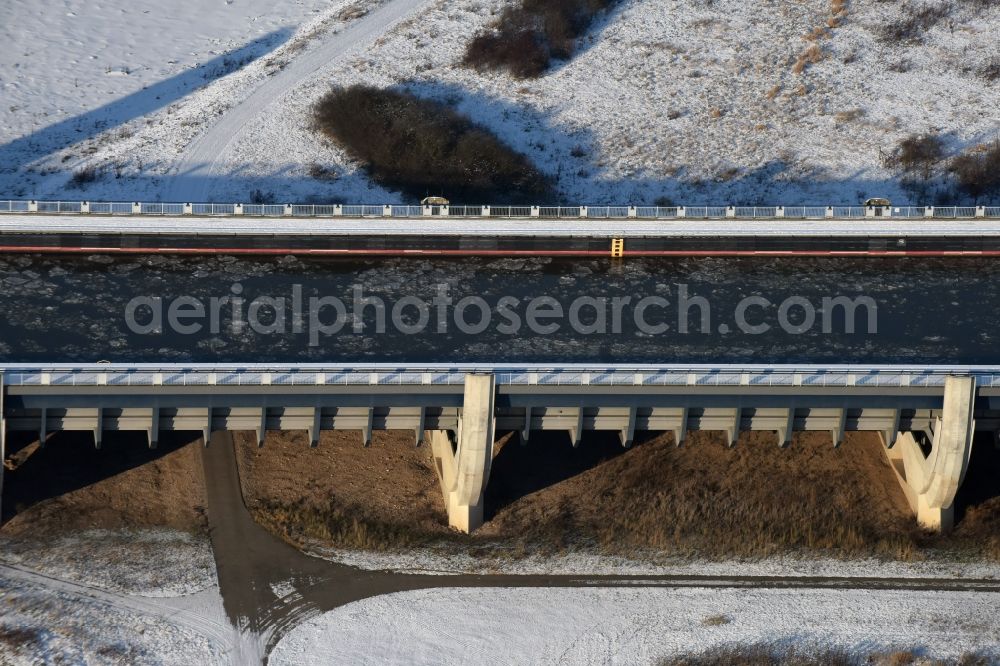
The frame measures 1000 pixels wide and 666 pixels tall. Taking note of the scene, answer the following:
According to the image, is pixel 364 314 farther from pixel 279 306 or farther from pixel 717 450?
pixel 717 450

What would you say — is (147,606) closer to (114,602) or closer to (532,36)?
(114,602)

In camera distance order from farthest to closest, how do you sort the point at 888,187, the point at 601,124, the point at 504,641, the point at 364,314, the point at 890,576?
the point at 601,124 → the point at 888,187 → the point at 364,314 → the point at 890,576 → the point at 504,641

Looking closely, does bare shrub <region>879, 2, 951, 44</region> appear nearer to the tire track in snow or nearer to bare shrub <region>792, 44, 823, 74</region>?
bare shrub <region>792, 44, 823, 74</region>

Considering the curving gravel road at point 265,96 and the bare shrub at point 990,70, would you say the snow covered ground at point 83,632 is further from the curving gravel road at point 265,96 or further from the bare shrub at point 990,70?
the bare shrub at point 990,70

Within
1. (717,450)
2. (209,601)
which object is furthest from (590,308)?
(209,601)

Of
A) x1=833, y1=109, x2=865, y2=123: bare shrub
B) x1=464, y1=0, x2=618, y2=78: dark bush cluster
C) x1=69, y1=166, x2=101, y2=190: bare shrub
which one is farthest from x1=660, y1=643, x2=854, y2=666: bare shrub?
x1=464, y1=0, x2=618, y2=78: dark bush cluster

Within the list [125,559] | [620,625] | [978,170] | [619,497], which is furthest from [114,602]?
[978,170]
